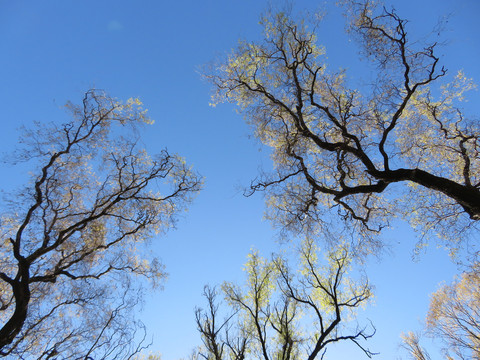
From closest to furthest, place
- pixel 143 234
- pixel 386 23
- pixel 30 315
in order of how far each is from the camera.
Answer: pixel 30 315, pixel 386 23, pixel 143 234

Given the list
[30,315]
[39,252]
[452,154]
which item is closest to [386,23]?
[452,154]

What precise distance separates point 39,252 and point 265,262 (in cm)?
856

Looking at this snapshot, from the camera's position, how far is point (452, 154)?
9508mm

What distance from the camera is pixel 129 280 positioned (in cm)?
987

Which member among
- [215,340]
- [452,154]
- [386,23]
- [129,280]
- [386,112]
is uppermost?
[386,23]

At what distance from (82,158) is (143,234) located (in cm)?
381

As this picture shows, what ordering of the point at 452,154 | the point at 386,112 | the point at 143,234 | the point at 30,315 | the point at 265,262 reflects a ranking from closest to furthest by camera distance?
the point at 30,315
the point at 386,112
the point at 452,154
the point at 143,234
the point at 265,262

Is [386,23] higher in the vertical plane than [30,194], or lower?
higher

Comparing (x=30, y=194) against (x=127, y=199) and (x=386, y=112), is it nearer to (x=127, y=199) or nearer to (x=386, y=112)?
(x=127, y=199)

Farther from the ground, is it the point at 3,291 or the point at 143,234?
the point at 143,234

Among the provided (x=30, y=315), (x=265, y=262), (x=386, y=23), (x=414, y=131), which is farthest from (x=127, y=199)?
(x=414, y=131)

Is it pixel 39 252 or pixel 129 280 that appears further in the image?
pixel 129 280

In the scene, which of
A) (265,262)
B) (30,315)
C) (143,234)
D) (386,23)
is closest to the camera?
(30,315)

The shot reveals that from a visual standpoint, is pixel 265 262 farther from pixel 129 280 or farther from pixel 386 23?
pixel 386 23
